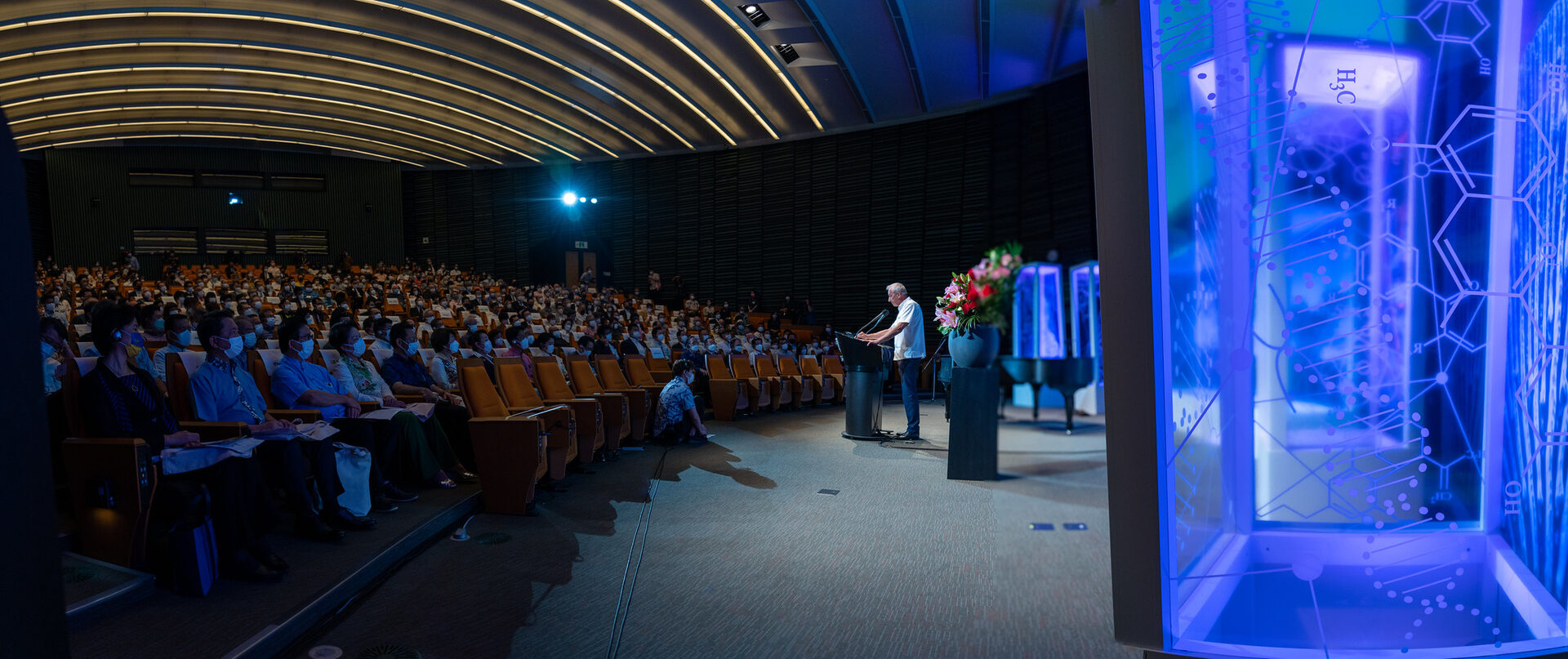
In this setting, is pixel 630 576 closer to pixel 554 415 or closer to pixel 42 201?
pixel 554 415

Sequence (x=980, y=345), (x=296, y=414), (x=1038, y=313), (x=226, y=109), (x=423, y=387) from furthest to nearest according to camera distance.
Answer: (x=226, y=109) < (x=423, y=387) < (x=296, y=414) < (x=980, y=345) < (x=1038, y=313)

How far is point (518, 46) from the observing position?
11.7 metres

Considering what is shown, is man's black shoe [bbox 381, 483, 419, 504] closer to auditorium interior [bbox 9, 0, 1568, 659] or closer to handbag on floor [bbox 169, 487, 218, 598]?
auditorium interior [bbox 9, 0, 1568, 659]

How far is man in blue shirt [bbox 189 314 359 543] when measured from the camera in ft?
9.48

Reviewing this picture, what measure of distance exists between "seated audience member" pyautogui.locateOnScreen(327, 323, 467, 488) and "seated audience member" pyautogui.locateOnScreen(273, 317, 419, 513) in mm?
84

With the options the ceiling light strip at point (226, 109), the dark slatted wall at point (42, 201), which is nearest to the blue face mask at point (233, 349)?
the ceiling light strip at point (226, 109)

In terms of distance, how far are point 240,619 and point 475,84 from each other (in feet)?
43.1

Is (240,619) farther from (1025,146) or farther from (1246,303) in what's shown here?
(1246,303)

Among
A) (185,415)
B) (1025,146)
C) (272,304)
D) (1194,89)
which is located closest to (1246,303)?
(1194,89)

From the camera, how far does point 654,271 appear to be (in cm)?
1697

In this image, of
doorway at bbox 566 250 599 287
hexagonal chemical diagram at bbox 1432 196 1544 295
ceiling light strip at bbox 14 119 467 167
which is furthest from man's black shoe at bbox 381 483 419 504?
ceiling light strip at bbox 14 119 467 167

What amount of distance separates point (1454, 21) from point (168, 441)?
3531 millimetres

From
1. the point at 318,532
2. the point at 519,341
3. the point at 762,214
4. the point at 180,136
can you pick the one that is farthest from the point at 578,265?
the point at 318,532

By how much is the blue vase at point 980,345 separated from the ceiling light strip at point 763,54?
9.11 metres
